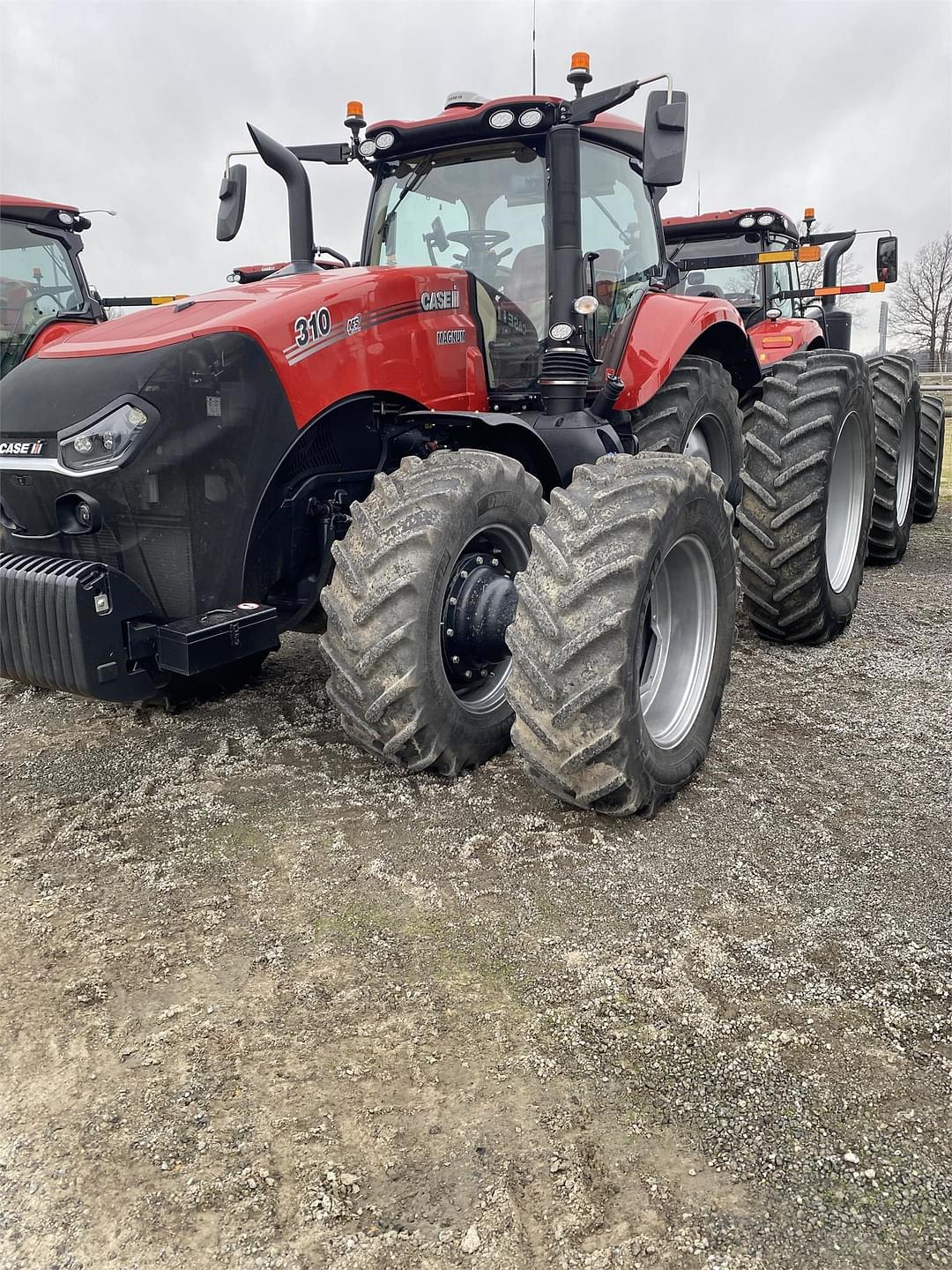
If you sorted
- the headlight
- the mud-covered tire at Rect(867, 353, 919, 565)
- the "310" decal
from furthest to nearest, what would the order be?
the mud-covered tire at Rect(867, 353, 919, 565)
the "310" decal
the headlight

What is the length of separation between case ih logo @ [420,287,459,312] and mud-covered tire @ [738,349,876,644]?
1.77 meters

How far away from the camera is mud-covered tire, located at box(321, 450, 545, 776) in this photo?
10.1ft

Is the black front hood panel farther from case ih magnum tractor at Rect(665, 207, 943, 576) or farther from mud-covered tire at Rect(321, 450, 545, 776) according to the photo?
case ih magnum tractor at Rect(665, 207, 943, 576)

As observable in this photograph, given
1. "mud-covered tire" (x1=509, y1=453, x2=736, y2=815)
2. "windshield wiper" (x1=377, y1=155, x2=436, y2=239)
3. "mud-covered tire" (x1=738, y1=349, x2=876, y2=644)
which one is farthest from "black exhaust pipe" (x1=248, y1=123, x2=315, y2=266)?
"mud-covered tire" (x1=738, y1=349, x2=876, y2=644)

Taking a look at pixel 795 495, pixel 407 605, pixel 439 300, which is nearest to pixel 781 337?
pixel 795 495

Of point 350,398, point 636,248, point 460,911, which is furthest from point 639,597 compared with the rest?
point 636,248

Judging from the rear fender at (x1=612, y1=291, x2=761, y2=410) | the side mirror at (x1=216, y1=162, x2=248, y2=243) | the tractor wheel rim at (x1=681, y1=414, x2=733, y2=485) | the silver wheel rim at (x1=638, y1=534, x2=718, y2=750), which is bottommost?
the silver wheel rim at (x1=638, y1=534, x2=718, y2=750)

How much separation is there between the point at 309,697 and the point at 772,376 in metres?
2.93

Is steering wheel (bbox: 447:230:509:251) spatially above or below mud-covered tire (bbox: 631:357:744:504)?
above

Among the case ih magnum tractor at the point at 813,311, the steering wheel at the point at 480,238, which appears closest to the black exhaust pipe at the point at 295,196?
the steering wheel at the point at 480,238

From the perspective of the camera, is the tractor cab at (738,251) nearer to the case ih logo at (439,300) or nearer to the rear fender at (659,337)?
the rear fender at (659,337)

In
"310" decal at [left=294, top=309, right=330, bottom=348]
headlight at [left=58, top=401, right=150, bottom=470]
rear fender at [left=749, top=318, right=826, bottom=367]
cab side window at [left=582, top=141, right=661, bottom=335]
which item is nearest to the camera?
headlight at [left=58, top=401, right=150, bottom=470]

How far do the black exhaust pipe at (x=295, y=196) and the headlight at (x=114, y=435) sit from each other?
1.37 m

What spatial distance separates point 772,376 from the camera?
16.6ft
